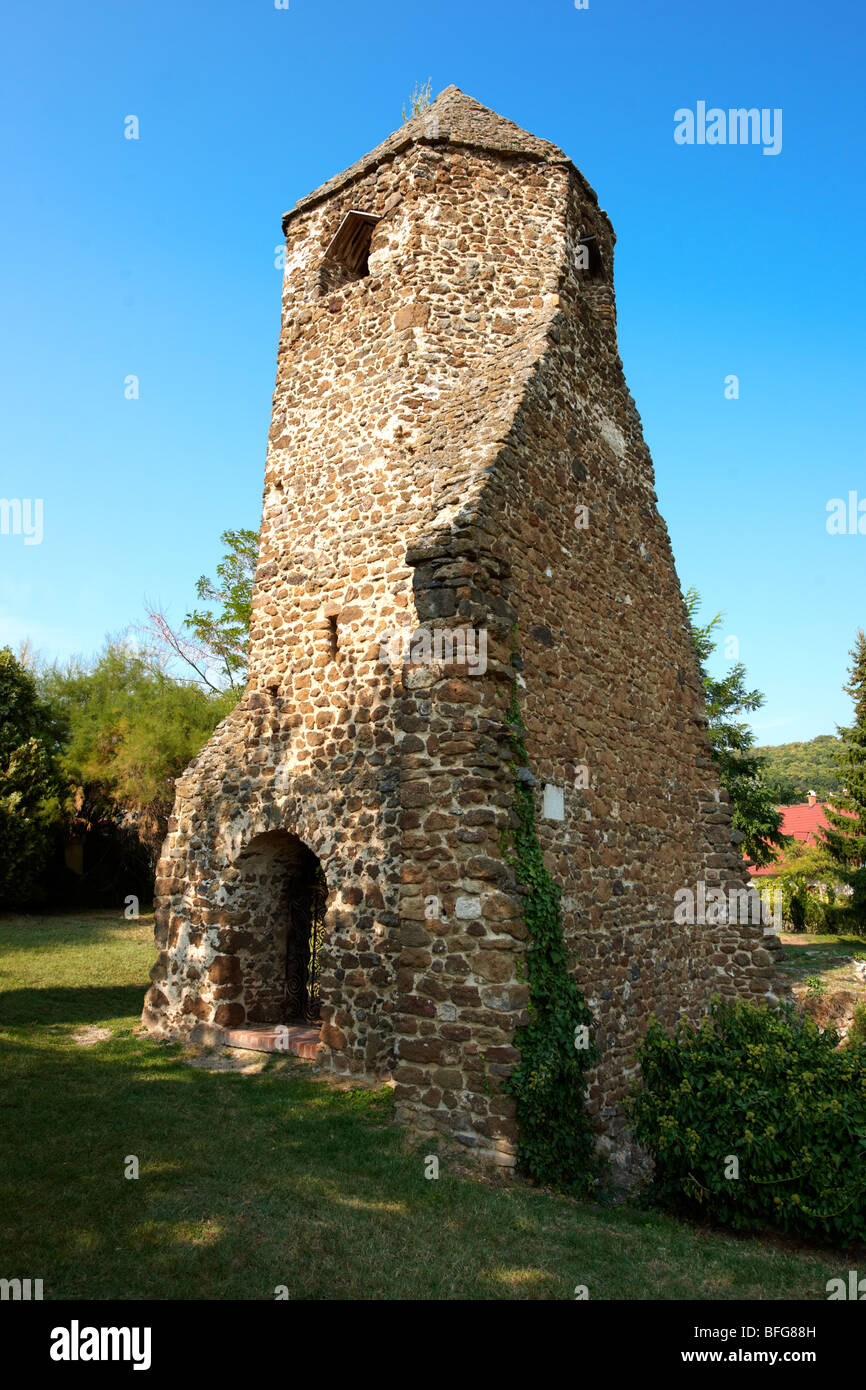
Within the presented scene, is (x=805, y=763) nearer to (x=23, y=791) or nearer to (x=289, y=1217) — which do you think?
(x=23, y=791)

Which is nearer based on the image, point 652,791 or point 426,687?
point 426,687

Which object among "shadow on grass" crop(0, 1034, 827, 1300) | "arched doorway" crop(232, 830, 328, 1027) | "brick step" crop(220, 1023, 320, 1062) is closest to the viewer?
"shadow on grass" crop(0, 1034, 827, 1300)

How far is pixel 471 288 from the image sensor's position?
9.77 m

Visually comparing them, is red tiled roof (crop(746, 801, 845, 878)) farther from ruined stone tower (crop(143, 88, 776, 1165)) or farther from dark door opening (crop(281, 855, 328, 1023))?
dark door opening (crop(281, 855, 328, 1023))

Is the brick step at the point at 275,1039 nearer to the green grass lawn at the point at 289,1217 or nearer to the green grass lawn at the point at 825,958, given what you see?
the green grass lawn at the point at 289,1217

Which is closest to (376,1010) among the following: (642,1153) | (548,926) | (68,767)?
(548,926)

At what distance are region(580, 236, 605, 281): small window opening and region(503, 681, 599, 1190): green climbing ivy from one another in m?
7.30

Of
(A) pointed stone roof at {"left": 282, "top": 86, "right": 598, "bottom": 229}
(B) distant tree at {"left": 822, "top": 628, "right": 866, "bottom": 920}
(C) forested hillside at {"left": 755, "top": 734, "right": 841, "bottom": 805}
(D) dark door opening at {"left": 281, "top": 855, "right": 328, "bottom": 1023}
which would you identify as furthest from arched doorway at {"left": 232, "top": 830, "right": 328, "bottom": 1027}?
(C) forested hillside at {"left": 755, "top": 734, "right": 841, "bottom": 805}

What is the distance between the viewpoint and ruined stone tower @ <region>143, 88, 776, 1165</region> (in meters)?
6.75

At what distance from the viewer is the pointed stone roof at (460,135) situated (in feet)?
33.3

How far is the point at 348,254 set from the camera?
11211mm

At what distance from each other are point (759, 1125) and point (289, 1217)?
10.4 ft
